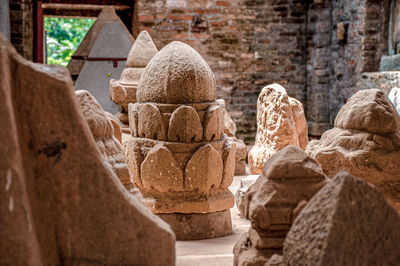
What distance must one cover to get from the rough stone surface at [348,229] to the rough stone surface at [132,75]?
5119 mm

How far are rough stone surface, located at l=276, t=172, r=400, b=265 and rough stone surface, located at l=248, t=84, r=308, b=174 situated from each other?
3954mm

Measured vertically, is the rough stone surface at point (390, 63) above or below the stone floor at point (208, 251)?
above

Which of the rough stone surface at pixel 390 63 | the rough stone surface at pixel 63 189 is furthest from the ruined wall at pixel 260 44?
the rough stone surface at pixel 63 189

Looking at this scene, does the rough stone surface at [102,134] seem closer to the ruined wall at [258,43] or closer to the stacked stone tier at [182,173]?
the stacked stone tier at [182,173]

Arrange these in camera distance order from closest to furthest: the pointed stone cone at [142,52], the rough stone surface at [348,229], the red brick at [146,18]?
the rough stone surface at [348,229]
the pointed stone cone at [142,52]
the red brick at [146,18]

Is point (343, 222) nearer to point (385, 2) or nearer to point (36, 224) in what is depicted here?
point (36, 224)

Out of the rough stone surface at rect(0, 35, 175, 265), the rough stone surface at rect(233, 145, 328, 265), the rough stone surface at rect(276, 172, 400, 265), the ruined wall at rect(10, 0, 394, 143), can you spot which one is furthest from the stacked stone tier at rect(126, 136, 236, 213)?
the ruined wall at rect(10, 0, 394, 143)

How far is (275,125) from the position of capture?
5.79 metres

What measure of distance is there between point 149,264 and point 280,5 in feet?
27.4

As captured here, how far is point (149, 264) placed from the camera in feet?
6.14

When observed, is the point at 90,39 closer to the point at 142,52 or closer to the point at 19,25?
the point at 19,25

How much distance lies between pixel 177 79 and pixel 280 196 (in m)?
2.00

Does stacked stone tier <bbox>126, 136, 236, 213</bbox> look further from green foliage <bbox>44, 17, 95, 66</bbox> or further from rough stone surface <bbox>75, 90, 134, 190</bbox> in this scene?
green foliage <bbox>44, 17, 95, 66</bbox>

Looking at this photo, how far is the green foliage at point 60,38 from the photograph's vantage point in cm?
1503
